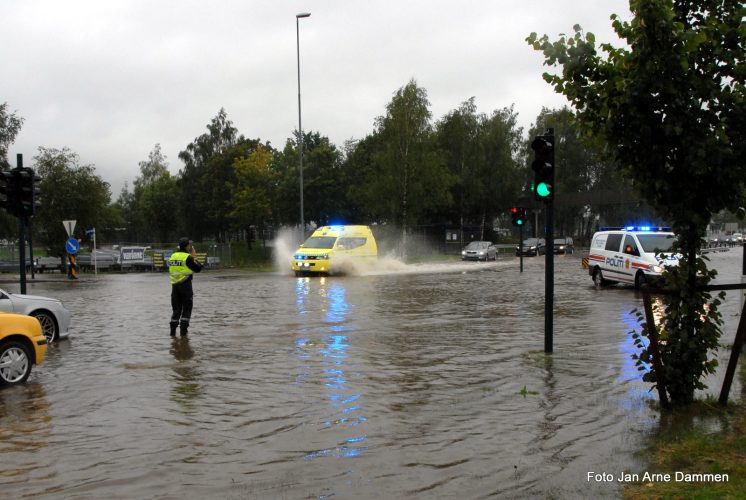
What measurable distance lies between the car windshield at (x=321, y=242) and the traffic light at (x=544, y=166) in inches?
830

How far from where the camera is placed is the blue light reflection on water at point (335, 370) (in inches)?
240

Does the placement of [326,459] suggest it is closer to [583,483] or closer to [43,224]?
[583,483]

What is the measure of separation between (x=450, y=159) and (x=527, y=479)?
66700 mm

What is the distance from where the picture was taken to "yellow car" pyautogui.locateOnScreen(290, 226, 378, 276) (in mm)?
30125

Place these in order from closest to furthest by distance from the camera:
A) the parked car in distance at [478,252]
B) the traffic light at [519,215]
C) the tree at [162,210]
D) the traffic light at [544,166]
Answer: the traffic light at [544,166] < the traffic light at [519,215] < the parked car in distance at [478,252] < the tree at [162,210]

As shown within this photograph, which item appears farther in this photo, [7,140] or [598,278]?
[7,140]

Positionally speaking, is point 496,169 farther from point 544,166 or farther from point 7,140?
point 544,166

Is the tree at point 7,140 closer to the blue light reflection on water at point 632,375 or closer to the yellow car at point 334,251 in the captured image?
→ the yellow car at point 334,251

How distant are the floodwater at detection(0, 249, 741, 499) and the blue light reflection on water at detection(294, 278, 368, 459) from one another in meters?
0.04

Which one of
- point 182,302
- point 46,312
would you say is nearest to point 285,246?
point 182,302

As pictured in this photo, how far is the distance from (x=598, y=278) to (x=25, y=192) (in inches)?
698

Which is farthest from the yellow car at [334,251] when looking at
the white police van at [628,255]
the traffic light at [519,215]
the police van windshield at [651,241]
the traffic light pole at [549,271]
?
the traffic light pole at [549,271]

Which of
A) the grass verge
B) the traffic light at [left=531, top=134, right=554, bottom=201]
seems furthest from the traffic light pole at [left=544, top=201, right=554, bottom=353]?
the grass verge

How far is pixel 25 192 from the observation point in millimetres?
14523
